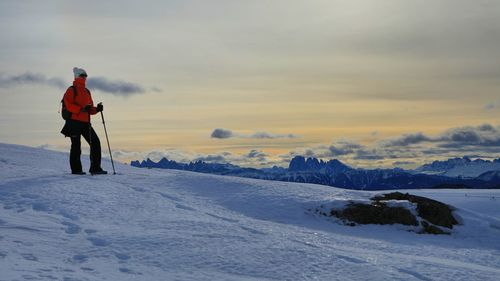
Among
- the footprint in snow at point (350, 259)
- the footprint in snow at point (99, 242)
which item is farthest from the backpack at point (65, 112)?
the footprint in snow at point (350, 259)

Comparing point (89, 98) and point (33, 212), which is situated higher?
point (89, 98)

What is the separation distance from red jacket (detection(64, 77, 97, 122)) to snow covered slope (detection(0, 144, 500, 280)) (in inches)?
85.6

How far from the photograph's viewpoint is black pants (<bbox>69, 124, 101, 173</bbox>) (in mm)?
15375

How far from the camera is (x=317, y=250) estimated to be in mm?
8281

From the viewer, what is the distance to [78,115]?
15.4 m

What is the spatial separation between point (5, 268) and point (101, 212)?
4001 mm

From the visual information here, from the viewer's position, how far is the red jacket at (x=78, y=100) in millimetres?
15125

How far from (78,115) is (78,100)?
0.47 metres

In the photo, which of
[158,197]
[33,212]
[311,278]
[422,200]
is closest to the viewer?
[311,278]

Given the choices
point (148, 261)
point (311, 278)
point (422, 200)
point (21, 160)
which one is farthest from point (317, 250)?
point (21, 160)

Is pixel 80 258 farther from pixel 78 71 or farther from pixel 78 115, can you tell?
pixel 78 71

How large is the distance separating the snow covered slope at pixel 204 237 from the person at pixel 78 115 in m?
1.41

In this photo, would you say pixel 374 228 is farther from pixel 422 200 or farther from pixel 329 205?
pixel 422 200

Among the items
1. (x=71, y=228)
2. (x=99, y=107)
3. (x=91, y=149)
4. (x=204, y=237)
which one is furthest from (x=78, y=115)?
(x=204, y=237)
